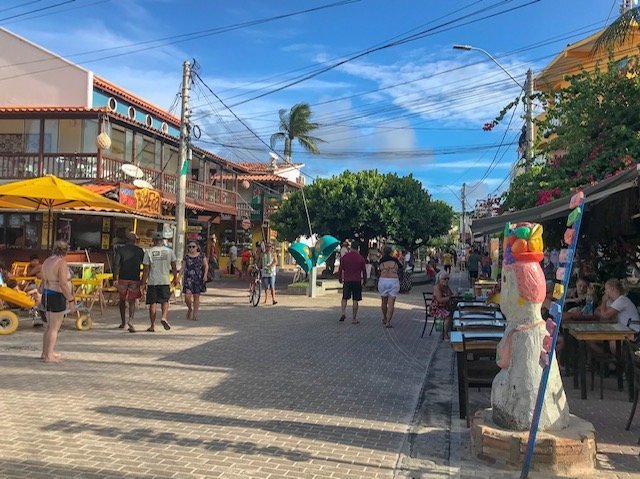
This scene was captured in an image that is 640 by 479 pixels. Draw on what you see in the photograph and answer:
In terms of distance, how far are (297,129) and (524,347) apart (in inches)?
1579

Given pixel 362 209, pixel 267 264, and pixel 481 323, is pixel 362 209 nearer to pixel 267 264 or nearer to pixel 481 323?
pixel 267 264

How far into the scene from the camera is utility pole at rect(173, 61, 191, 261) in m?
16.7

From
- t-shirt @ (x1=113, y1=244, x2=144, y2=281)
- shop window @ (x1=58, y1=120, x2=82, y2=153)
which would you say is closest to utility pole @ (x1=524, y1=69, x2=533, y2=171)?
t-shirt @ (x1=113, y1=244, x2=144, y2=281)

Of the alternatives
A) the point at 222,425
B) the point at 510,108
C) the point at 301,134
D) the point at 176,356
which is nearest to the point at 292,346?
the point at 176,356

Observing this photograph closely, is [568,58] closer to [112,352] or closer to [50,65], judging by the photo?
[50,65]

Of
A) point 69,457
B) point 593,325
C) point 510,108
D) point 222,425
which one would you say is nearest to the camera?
point 69,457

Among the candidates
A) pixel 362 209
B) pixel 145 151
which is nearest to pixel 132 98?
pixel 145 151

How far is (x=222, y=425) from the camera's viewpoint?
5156 millimetres

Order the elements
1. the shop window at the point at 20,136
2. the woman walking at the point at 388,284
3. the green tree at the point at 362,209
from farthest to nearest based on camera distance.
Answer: the green tree at the point at 362,209, the shop window at the point at 20,136, the woman walking at the point at 388,284

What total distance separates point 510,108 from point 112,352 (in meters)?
11.3

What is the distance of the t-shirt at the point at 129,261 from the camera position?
10547mm

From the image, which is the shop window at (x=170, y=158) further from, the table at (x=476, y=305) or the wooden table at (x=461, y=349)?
the wooden table at (x=461, y=349)

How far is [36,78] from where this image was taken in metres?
20.7

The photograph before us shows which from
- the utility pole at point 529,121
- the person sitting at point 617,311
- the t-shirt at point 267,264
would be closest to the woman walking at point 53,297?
the person sitting at point 617,311
